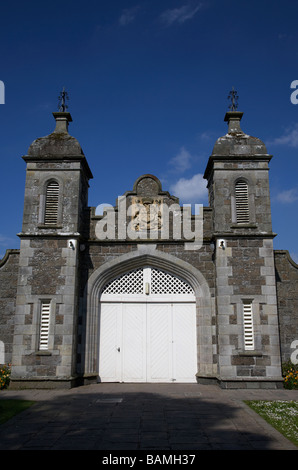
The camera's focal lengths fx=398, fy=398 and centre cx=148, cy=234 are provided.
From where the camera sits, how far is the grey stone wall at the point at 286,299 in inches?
449

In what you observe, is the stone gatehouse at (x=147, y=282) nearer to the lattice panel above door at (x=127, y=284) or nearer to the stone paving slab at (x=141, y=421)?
the lattice panel above door at (x=127, y=284)

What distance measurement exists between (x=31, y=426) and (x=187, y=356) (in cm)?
581

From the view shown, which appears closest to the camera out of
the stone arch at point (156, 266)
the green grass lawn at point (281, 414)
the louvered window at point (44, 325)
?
the green grass lawn at point (281, 414)

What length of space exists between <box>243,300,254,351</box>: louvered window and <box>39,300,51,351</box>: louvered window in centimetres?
543

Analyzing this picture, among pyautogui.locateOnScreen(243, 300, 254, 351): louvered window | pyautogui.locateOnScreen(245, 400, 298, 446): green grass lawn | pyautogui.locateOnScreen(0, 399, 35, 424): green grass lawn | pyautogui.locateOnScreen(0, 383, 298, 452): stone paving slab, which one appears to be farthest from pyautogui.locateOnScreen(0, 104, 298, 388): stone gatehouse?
pyautogui.locateOnScreen(245, 400, 298, 446): green grass lawn

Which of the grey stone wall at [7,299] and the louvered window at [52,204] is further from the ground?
the louvered window at [52,204]

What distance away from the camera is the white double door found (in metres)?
11.6

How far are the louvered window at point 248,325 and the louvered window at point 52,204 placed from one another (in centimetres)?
606

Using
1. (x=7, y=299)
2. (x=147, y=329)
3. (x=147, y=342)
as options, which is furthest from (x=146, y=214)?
(x=7, y=299)

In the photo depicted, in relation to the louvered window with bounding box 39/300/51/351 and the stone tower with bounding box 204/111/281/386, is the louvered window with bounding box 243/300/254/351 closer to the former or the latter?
the stone tower with bounding box 204/111/281/386

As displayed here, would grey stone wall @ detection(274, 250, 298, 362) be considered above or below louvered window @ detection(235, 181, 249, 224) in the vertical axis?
below

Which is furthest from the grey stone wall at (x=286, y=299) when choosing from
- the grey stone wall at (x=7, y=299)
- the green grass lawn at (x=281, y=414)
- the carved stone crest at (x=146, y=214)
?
the grey stone wall at (x=7, y=299)

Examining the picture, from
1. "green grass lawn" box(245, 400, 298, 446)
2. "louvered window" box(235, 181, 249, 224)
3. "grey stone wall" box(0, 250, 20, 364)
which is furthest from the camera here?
"louvered window" box(235, 181, 249, 224)

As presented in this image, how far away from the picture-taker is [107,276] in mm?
12023
